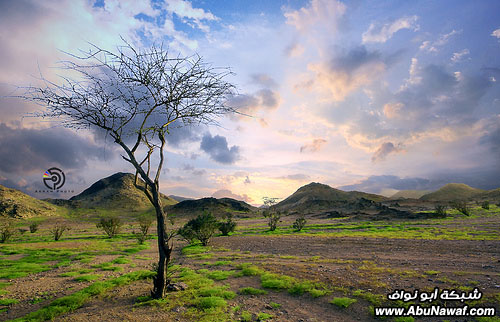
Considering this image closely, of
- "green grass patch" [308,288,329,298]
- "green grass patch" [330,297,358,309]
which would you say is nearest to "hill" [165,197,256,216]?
"green grass patch" [308,288,329,298]

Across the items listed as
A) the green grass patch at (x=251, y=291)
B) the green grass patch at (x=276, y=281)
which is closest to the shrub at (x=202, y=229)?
the green grass patch at (x=276, y=281)

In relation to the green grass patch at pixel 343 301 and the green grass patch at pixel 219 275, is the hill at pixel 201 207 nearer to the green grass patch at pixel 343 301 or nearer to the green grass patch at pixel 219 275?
the green grass patch at pixel 219 275

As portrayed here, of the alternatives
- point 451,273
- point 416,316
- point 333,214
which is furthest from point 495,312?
point 333,214

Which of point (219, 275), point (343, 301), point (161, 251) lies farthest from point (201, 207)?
point (343, 301)

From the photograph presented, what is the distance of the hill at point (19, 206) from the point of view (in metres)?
86.1

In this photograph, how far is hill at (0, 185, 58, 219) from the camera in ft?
282

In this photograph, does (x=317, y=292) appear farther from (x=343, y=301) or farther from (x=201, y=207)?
(x=201, y=207)

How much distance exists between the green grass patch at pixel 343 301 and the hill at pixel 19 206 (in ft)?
374

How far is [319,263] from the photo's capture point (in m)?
15.0

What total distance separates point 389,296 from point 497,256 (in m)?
11.5

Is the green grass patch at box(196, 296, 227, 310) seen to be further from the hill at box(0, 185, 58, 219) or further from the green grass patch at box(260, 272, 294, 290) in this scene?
the hill at box(0, 185, 58, 219)

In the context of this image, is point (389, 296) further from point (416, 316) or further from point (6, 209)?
point (6, 209)

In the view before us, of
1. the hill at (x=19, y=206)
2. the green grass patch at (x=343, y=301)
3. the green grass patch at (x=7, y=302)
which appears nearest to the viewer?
the green grass patch at (x=343, y=301)

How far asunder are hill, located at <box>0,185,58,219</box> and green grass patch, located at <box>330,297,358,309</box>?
114064 millimetres
